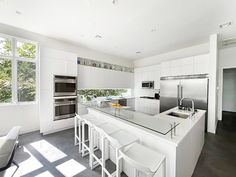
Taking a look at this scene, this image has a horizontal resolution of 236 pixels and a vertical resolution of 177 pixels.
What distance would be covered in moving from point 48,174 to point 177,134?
211 cm

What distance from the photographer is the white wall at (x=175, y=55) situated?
159 inches

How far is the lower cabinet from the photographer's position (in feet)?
16.3

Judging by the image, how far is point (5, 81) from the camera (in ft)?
10.0

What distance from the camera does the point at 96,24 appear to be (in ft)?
9.05

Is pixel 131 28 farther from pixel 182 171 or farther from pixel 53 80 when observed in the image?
pixel 182 171

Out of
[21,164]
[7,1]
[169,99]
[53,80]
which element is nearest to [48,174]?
[21,164]

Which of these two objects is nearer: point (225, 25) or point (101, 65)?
point (225, 25)

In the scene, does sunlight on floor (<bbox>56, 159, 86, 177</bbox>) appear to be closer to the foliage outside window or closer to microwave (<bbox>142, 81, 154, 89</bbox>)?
the foliage outside window

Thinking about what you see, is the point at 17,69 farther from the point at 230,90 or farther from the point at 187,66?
the point at 230,90

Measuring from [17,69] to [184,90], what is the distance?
5.44 m

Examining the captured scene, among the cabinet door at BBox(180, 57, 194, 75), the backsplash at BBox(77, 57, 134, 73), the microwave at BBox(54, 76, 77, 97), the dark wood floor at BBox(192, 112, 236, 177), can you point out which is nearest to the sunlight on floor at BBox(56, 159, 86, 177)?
the dark wood floor at BBox(192, 112, 236, 177)

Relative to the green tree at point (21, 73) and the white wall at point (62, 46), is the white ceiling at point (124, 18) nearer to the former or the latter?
the white wall at point (62, 46)

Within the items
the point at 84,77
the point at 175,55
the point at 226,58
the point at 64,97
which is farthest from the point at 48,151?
the point at 226,58

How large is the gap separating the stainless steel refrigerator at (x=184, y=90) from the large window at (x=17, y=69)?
15.5 ft
